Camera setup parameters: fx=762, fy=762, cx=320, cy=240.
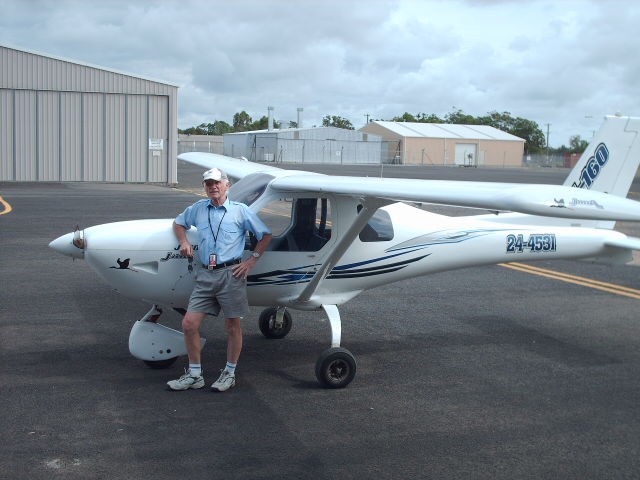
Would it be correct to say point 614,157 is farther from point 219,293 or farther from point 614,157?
point 219,293

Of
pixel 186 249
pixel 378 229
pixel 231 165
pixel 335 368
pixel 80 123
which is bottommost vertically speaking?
pixel 335 368

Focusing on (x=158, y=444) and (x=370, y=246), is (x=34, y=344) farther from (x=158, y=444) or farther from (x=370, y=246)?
(x=370, y=246)

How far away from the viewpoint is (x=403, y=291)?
1060 centimetres

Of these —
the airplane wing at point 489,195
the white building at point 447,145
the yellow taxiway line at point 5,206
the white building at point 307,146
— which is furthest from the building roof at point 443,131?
the airplane wing at point 489,195

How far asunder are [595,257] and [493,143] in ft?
299

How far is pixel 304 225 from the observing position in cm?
685

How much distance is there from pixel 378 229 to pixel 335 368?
4.77 feet

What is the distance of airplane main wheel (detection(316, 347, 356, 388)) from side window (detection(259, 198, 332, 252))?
990 millimetres

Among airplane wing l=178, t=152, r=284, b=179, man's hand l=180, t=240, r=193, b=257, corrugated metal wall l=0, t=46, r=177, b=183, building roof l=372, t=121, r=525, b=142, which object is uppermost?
building roof l=372, t=121, r=525, b=142

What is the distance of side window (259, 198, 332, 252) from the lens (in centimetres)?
677

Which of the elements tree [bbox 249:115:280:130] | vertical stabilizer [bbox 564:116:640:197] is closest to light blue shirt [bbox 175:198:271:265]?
vertical stabilizer [bbox 564:116:640:197]

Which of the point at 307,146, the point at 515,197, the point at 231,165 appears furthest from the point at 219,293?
the point at 307,146

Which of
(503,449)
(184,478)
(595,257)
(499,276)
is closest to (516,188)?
(503,449)

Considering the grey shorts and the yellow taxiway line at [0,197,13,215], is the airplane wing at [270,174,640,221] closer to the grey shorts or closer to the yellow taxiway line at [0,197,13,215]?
the grey shorts
